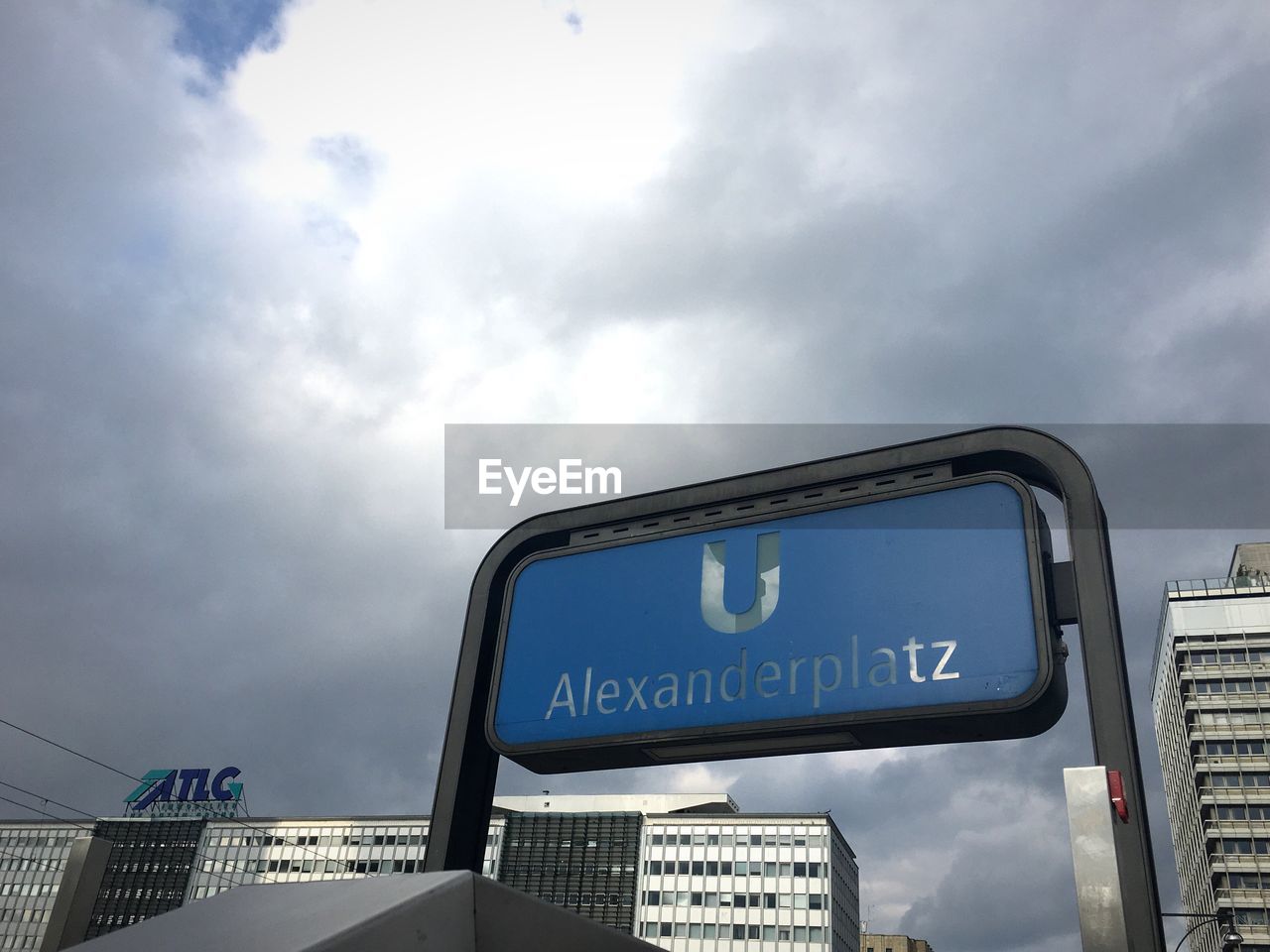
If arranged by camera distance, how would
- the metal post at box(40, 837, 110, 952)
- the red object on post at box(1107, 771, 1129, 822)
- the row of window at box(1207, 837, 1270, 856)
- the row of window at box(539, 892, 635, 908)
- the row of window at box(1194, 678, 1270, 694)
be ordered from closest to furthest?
the red object on post at box(1107, 771, 1129, 822)
the metal post at box(40, 837, 110, 952)
the row of window at box(1207, 837, 1270, 856)
the row of window at box(1194, 678, 1270, 694)
the row of window at box(539, 892, 635, 908)

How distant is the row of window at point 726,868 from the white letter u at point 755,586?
327ft

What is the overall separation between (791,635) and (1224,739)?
10302cm

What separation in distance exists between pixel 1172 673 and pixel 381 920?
117 metres

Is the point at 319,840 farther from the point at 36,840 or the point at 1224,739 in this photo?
the point at 1224,739

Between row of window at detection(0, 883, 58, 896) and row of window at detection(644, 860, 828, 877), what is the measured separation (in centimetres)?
7733

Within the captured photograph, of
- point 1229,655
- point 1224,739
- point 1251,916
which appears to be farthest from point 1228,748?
point 1251,916

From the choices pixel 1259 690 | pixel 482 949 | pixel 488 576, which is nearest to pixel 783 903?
pixel 1259 690

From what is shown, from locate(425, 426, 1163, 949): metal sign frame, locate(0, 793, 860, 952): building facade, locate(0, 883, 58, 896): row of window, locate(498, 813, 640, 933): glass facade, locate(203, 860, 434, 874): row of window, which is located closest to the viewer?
locate(425, 426, 1163, 949): metal sign frame

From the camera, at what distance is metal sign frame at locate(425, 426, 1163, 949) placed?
20.6 ft

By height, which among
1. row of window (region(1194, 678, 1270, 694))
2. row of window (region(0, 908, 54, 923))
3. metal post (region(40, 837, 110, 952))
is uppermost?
row of window (region(1194, 678, 1270, 694))

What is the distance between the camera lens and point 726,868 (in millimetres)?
101625

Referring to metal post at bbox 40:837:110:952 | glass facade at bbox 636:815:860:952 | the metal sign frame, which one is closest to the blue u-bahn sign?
the metal sign frame

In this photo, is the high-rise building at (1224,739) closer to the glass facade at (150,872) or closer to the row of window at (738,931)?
the row of window at (738,931)

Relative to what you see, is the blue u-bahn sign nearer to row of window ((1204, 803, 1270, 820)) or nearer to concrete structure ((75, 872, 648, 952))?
concrete structure ((75, 872, 648, 952))
